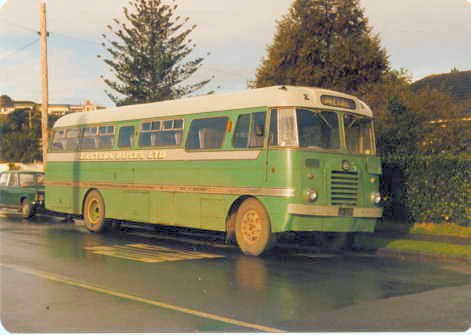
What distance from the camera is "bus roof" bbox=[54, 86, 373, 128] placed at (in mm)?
14203

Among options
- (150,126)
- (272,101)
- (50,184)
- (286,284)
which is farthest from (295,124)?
(50,184)

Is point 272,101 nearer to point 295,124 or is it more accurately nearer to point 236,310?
point 295,124

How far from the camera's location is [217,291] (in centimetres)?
998

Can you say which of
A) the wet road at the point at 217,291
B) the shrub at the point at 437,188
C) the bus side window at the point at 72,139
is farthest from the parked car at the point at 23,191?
the shrub at the point at 437,188

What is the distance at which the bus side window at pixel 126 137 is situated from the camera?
1873 centimetres

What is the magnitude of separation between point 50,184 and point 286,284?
1318 cm

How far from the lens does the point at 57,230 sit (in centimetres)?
1973

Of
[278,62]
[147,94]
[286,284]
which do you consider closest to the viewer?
[286,284]

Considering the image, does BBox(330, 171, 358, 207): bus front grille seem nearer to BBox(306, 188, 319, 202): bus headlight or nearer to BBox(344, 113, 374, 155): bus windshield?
BBox(306, 188, 319, 202): bus headlight

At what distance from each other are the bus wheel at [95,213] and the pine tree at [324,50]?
1402 cm

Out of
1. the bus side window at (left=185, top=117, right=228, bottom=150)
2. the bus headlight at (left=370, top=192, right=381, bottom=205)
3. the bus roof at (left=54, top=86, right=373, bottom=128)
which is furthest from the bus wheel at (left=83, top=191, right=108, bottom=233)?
the bus headlight at (left=370, top=192, right=381, bottom=205)

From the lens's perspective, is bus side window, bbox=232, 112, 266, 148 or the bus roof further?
bus side window, bbox=232, 112, 266, 148

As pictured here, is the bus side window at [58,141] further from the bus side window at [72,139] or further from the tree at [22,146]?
the tree at [22,146]

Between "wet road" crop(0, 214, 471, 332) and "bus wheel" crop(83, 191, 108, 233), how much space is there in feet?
13.0
